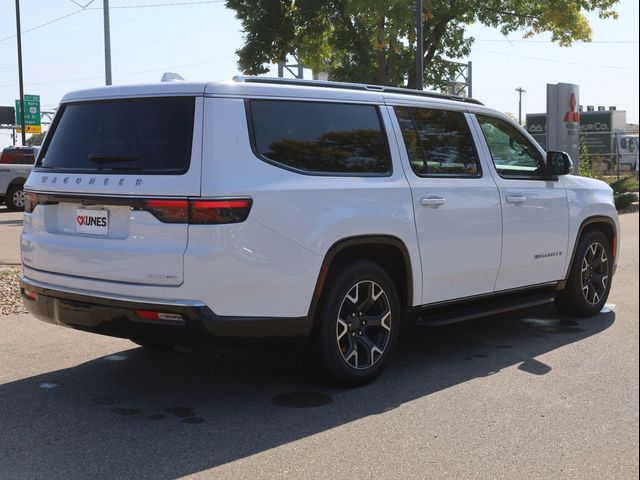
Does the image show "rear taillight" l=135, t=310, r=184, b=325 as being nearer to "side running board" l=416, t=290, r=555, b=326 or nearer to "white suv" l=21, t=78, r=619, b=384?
"white suv" l=21, t=78, r=619, b=384

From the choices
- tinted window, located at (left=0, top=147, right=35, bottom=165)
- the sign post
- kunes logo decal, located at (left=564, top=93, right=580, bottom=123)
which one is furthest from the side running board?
tinted window, located at (left=0, top=147, right=35, bottom=165)

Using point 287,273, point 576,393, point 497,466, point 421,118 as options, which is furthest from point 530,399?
point 421,118

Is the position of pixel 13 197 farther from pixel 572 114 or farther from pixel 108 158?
pixel 108 158

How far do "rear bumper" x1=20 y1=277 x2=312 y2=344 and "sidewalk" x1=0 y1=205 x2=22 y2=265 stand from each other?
6.07 m

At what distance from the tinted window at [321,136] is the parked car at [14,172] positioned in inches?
662

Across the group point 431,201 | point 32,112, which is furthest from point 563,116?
point 32,112

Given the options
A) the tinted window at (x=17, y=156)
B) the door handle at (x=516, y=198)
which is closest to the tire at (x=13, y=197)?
the tinted window at (x=17, y=156)

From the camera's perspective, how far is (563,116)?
1828cm

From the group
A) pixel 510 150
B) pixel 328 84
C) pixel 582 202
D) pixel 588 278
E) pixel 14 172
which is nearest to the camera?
pixel 328 84

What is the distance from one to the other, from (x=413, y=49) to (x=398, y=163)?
60.0 ft

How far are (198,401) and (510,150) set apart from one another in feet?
11.0

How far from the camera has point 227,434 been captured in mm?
4133

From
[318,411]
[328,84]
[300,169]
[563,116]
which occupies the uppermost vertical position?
[563,116]

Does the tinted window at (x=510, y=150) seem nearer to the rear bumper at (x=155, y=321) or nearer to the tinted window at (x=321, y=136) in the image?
the tinted window at (x=321, y=136)
